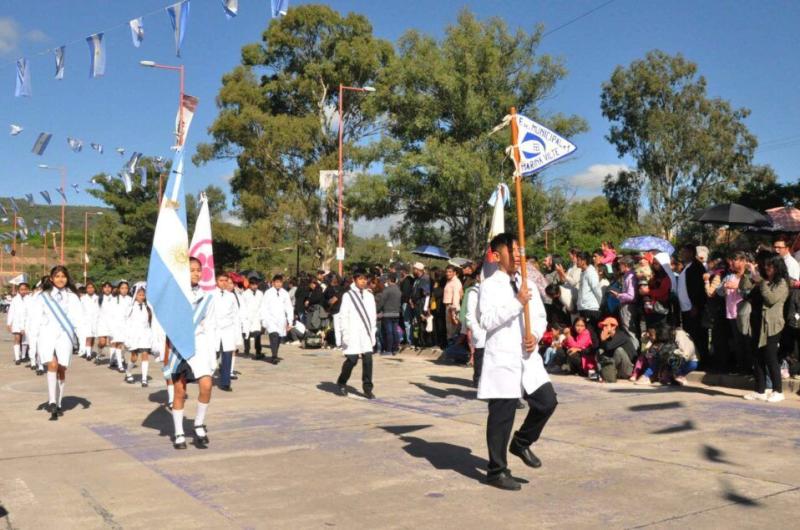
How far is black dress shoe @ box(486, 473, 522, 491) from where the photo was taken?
6035 millimetres

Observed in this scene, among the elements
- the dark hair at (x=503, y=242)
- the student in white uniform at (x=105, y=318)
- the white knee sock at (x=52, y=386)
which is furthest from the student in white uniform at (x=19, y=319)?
the dark hair at (x=503, y=242)

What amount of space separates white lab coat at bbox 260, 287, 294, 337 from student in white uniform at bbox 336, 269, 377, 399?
5796 millimetres

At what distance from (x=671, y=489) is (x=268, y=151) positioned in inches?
1628

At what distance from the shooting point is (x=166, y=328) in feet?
25.6

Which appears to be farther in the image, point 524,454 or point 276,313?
point 276,313

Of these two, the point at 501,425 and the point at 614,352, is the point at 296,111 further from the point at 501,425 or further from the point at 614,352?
the point at 501,425

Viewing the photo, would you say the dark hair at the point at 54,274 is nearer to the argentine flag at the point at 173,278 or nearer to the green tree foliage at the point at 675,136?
the argentine flag at the point at 173,278

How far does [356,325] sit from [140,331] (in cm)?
461

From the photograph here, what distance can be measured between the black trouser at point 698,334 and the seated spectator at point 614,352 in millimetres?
887

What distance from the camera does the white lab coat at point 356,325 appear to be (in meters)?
11.6

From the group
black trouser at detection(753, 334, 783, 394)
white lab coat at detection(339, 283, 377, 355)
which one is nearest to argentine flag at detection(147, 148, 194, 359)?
white lab coat at detection(339, 283, 377, 355)

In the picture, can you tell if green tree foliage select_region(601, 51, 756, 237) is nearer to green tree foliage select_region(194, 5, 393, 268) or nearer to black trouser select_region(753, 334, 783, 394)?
green tree foliage select_region(194, 5, 393, 268)

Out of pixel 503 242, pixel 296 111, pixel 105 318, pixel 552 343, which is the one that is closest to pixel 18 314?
pixel 105 318

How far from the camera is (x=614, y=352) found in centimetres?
1275
